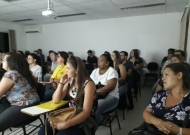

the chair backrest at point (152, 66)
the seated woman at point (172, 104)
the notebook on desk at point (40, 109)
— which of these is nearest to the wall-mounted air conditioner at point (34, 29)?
the chair backrest at point (152, 66)

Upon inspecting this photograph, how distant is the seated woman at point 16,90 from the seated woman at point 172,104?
1.27 m

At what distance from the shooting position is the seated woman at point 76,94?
4.64 ft

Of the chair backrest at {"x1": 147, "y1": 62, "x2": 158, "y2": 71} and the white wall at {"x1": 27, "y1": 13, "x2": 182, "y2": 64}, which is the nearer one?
the white wall at {"x1": 27, "y1": 13, "x2": 182, "y2": 64}

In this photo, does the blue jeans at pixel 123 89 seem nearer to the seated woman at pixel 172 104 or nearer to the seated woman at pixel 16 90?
the seated woman at pixel 172 104

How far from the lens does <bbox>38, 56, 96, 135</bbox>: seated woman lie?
1.41 metres

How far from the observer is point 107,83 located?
244cm

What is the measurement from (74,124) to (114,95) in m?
1.08

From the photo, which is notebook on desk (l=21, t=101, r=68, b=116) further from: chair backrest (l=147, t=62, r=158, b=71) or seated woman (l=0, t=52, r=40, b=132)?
chair backrest (l=147, t=62, r=158, b=71)

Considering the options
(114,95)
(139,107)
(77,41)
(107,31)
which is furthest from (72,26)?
(114,95)

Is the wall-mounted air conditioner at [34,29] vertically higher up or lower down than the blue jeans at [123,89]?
higher up

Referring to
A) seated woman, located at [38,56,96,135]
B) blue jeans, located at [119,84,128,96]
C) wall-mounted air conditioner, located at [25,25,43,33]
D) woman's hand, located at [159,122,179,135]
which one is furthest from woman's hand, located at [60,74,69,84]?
wall-mounted air conditioner, located at [25,25,43,33]

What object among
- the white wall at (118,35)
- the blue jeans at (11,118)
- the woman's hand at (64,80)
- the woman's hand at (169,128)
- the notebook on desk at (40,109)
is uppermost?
the white wall at (118,35)

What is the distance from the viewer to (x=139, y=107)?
351cm

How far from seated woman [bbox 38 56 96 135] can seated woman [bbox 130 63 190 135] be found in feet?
1.67
